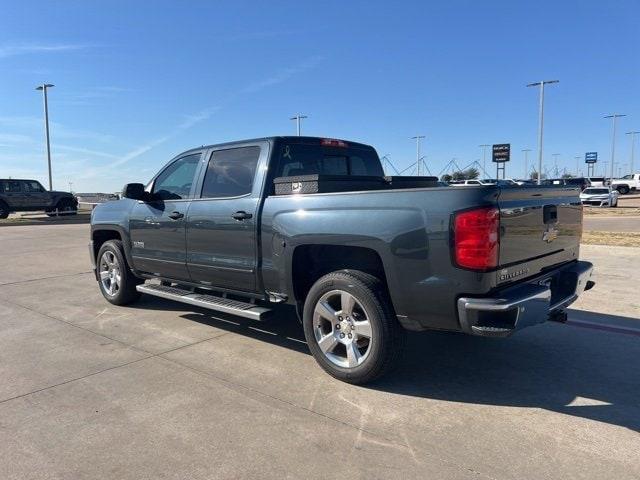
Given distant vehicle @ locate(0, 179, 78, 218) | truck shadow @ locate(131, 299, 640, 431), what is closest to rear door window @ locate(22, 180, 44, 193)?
distant vehicle @ locate(0, 179, 78, 218)

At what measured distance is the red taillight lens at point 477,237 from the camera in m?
3.24

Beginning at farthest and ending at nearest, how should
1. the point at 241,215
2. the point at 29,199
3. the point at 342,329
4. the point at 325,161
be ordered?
the point at 29,199, the point at 325,161, the point at 241,215, the point at 342,329

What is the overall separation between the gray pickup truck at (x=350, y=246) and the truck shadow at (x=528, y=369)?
492mm

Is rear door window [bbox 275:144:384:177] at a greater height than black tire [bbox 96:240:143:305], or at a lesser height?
greater

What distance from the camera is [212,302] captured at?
5.04 m

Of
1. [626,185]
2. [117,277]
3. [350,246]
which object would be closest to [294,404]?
[350,246]

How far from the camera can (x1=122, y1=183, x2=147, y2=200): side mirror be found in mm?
5804

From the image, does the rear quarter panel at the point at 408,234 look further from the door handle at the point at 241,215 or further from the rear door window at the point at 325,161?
the rear door window at the point at 325,161

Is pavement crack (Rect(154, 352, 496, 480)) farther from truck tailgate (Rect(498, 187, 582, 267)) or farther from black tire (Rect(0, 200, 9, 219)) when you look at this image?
black tire (Rect(0, 200, 9, 219))

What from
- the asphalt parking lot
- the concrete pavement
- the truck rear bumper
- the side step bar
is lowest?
the asphalt parking lot

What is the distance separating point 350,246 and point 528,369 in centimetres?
187

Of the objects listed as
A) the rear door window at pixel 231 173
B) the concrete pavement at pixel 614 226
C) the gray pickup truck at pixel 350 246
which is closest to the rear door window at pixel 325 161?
the gray pickup truck at pixel 350 246

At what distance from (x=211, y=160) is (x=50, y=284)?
15.4 feet

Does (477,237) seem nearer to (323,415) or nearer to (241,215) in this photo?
(323,415)
